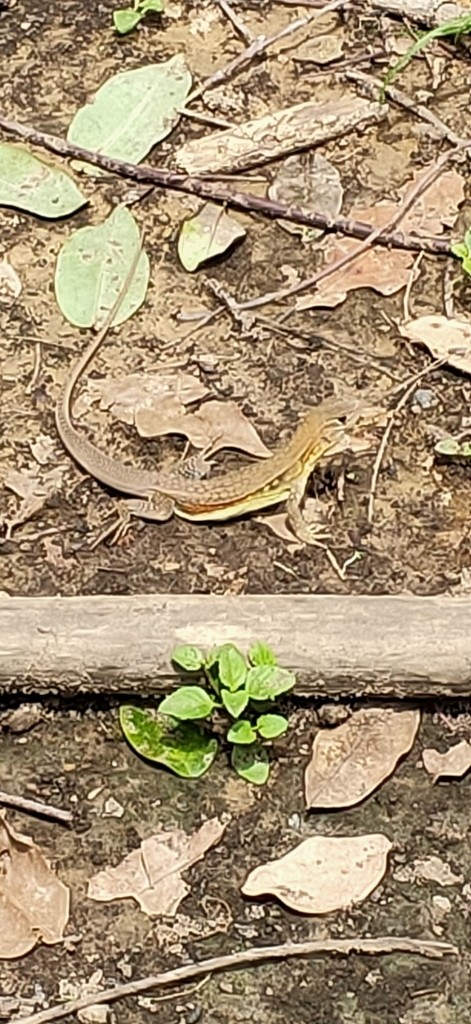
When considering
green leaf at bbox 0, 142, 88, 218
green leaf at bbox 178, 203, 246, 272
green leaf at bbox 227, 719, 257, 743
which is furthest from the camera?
green leaf at bbox 0, 142, 88, 218

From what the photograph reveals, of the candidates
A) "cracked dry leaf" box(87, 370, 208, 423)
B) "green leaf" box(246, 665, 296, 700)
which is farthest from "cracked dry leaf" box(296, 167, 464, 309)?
"green leaf" box(246, 665, 296, 700)

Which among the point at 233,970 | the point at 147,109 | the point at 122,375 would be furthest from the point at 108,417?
the point at 233,970

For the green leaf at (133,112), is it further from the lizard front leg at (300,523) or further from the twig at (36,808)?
the twig at (36,808)

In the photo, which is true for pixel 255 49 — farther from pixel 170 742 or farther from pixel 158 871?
pixel 158 871

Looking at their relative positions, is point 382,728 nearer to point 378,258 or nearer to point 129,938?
point 129,938

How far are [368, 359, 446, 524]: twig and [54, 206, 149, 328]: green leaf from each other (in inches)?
31.9

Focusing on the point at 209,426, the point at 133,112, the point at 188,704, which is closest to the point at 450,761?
the point at 188,704

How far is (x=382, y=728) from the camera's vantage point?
3570mm

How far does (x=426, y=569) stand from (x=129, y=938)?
1.16m

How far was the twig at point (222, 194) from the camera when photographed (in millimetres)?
4473

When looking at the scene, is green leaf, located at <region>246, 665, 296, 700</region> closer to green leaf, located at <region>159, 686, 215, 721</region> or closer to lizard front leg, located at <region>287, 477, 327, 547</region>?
green leaf, located at <region>159, 686, 215, 721</region>

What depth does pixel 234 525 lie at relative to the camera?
13.0 ft

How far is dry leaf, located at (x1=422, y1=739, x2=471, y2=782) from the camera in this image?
3518mm

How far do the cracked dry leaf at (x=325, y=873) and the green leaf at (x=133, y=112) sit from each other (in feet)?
7.43
